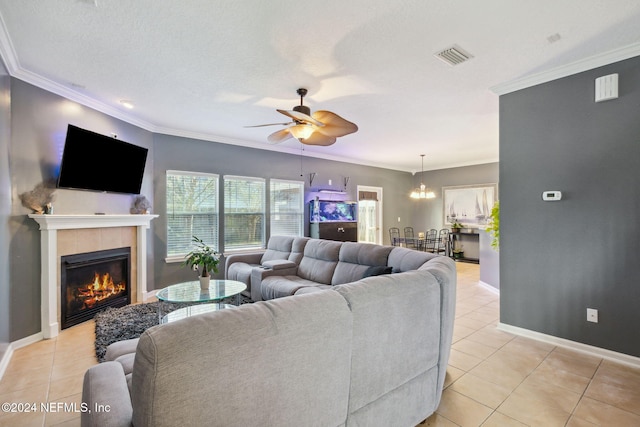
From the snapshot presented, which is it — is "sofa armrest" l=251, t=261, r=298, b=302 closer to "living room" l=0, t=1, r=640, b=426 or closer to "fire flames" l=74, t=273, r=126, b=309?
"fire flames" l=74, t=273, r=126, b=309

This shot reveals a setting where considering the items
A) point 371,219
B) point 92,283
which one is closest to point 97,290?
point 92,283

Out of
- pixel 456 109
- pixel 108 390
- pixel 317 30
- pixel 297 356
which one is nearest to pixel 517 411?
pixel 297 356

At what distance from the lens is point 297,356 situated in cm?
119

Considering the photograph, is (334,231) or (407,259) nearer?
(407,259)

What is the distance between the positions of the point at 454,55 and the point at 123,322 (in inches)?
181

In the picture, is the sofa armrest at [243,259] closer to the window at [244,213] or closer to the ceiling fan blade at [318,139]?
the window at [244,213]

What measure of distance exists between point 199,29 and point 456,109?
3430 millimetres

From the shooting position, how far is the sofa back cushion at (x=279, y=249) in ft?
15.9

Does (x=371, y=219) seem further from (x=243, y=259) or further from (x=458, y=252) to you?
(x=243, y=259)

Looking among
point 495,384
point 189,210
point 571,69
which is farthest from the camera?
point 189,210

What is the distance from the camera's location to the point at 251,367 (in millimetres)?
1064

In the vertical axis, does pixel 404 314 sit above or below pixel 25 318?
above

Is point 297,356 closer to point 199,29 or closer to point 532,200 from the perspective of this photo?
point 199,29

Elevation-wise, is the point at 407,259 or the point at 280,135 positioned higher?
the point at 280,135
